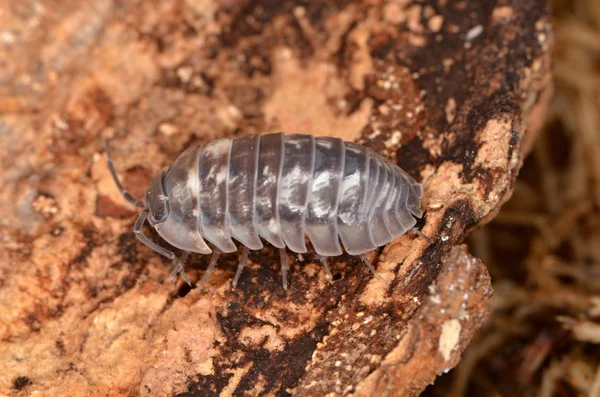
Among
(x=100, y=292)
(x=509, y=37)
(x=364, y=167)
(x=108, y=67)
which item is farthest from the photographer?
(x=108, y=67)

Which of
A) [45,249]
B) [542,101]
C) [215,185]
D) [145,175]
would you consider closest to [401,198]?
[215,185]

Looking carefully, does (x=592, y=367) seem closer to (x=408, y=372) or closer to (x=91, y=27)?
(x=408, y=372)

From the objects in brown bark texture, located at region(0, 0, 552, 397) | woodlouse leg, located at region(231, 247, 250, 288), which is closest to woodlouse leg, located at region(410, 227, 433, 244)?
brown bark texture, located at region(0, 0, 552, 397)

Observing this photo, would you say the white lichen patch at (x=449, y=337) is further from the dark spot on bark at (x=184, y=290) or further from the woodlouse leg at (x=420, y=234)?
the dark spot on bark at (x=184, y=290)

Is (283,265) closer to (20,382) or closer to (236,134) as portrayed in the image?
(236,134)

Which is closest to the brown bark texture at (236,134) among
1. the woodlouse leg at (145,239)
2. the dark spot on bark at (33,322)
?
the dark spot on bark at (33,322)

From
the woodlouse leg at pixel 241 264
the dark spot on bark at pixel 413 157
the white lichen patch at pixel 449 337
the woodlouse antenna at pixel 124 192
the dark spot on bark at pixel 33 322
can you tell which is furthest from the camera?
the woodlouse antenna at pixel 124 192
